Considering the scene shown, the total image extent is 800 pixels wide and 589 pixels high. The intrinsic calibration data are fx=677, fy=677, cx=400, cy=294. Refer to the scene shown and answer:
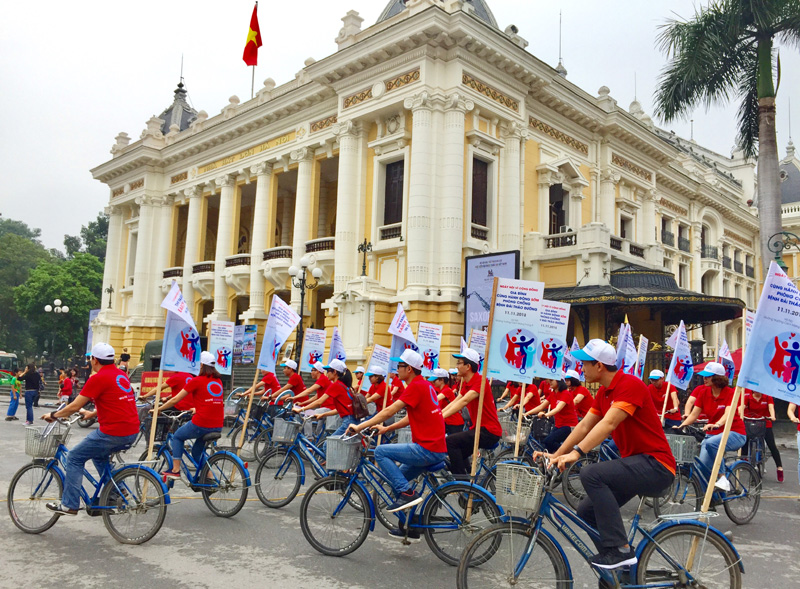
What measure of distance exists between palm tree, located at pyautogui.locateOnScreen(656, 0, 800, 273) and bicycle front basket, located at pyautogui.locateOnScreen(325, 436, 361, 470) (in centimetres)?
1515

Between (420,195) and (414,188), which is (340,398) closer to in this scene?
(420,195)

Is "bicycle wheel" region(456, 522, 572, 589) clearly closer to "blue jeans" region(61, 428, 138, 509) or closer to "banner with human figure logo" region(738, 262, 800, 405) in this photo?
"banner with human figure logo" region(738, 262, 800, 405)

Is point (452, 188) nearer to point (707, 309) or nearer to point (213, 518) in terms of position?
point (707, 309)

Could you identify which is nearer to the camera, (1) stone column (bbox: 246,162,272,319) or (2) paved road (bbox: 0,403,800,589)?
(2) paved road (bbox: 0,403,800,589)

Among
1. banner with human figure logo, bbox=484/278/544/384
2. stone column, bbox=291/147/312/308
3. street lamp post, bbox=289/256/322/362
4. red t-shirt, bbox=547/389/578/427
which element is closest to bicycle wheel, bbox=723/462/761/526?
red t-shirt, bbox=547/389/578/427

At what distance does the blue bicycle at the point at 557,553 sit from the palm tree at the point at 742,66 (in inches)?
599

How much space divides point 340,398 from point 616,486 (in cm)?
537

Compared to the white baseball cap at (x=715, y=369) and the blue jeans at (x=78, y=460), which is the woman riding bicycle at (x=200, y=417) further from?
the white baseball cap at (x=715, y=369)

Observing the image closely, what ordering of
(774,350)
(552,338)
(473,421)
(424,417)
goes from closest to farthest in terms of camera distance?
(774,350)
(424,417)
(473,421)
(552,338)

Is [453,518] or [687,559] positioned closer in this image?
[687,559]

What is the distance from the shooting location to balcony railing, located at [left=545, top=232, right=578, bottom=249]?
78.6 ft

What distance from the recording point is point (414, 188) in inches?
854

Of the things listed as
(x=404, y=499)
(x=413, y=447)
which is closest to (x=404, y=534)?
(x=404, y=499)

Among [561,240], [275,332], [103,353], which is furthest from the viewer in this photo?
[561,240]
